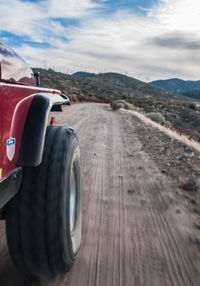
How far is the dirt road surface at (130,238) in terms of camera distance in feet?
6.95

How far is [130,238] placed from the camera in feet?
8.86

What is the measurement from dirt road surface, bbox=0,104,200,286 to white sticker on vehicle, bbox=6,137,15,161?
1.09 meters

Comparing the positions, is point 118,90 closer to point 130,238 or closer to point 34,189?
point 130,238

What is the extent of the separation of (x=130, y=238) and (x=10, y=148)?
1.77 m

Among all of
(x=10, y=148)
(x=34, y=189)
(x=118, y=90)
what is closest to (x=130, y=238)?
(x=34, y=189)

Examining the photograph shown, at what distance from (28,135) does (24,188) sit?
1.17ft

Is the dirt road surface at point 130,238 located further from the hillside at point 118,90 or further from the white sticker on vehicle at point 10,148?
the hillside at point 118,90

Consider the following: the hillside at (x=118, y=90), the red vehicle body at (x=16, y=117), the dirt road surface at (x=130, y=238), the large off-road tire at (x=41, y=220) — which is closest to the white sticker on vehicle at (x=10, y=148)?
the red vehicle body at (x=16, y=117)

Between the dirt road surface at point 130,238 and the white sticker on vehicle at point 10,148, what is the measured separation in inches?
43.0

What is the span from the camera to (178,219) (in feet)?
10.4

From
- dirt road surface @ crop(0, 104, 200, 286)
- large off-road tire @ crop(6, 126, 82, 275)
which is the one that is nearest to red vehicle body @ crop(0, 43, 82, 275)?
large off-road tire @ crop(6, 126, 82, 275)

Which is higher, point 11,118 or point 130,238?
point 11,118

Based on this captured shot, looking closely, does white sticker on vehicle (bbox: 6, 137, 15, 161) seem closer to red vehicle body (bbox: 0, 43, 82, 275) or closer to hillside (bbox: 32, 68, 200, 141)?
red vehicle body (bbox: 0, 43, 82, 275)

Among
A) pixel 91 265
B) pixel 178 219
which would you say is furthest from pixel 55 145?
pixel 178 219
